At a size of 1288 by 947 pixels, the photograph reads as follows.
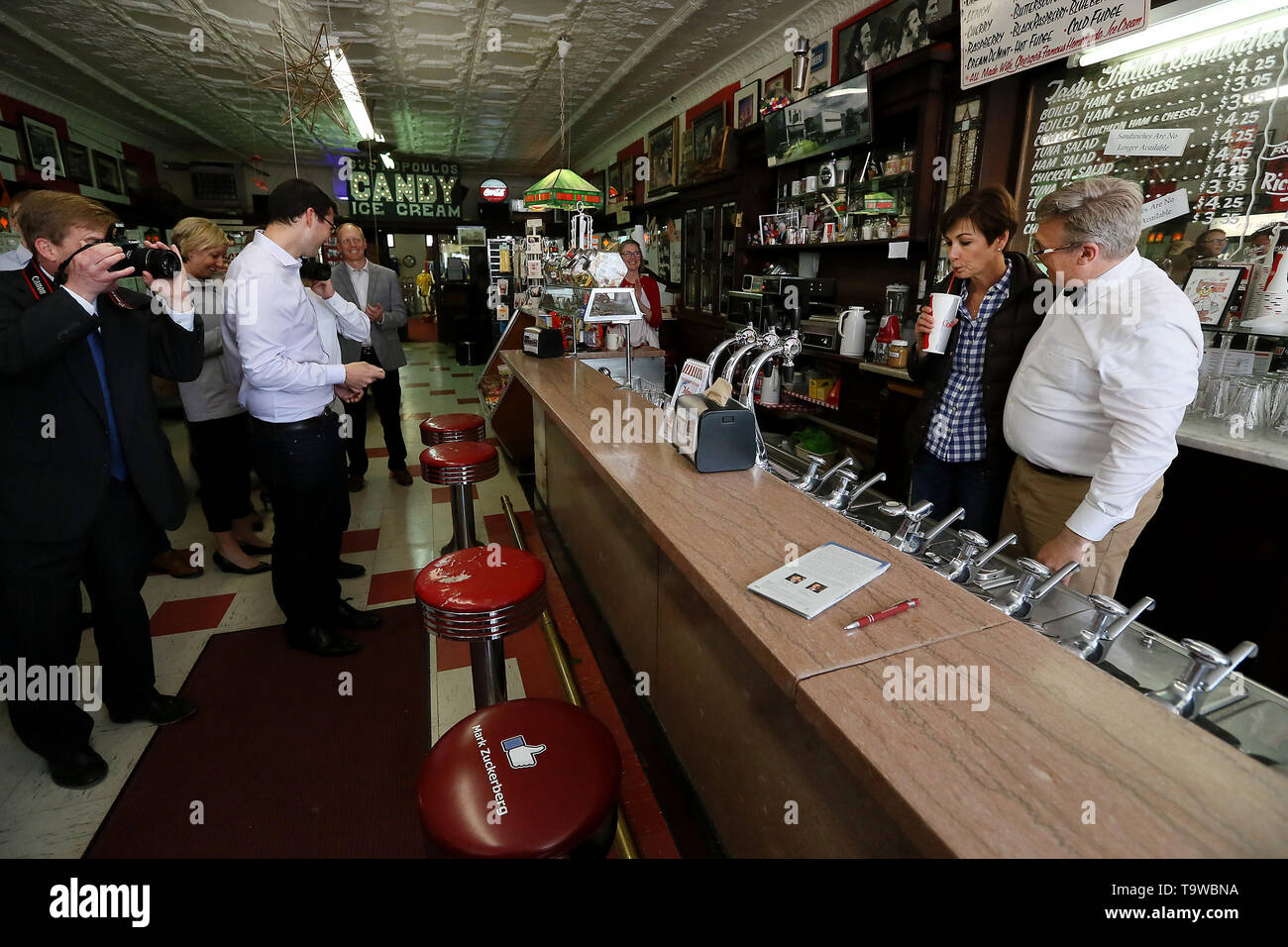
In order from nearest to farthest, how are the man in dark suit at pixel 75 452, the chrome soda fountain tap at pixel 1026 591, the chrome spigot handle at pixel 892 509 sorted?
the chrome soda fountain tap at pixel 1026 591 < the chrome spigot handle at pixel 892 509 < the man in dark suit at pixel 75 452

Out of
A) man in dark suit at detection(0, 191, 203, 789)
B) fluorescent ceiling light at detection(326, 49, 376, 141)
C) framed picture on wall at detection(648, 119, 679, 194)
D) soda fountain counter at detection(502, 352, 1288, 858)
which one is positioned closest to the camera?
soda fountain counter at detection(502, 352, 1288, 858)

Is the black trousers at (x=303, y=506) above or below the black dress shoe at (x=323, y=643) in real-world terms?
above

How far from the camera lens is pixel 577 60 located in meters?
6.55

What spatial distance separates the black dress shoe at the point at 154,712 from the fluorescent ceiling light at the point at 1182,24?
14.9 feet

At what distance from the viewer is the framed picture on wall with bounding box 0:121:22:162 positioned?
259 inches

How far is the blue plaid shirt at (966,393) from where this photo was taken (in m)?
2.14

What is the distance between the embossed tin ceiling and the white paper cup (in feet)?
12.7

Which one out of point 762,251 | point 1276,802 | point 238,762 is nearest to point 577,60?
point 762,251

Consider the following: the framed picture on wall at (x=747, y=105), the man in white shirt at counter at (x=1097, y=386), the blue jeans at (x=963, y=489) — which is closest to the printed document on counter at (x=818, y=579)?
the man in white shirt at counter at (x=1097, y=386)

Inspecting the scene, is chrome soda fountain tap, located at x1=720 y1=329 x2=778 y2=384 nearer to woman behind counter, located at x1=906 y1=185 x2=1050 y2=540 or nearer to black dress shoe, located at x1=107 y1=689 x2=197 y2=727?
woman behind counter, located at x1=906 y1=185 x2=1050 y2=540

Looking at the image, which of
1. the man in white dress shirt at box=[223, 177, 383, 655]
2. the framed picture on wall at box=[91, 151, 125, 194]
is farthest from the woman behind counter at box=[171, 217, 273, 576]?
the framed picture on wall at box=[91, 151, 125, 194]

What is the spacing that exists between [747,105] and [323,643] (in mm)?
6161

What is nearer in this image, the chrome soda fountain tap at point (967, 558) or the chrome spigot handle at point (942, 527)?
the chrome soda fountain tap at point (967, 558)

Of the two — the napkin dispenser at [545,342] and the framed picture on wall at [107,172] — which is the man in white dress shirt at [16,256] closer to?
the napkin dispenser at [545,342]
